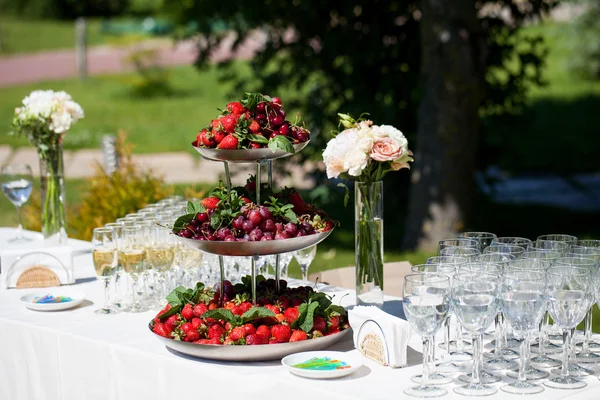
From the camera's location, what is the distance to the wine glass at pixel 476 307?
286 centimetres

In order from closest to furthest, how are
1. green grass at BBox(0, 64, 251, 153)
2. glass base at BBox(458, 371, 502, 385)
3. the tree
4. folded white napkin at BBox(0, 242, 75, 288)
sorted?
glass base at BBox(458, 371, 502, 385), folded white napkin at BBox(0, 242, 75, 288), the tree, green grass at BBox(0, 64, 251, 153)

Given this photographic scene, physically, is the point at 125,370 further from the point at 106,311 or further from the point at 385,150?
the point at 385,150

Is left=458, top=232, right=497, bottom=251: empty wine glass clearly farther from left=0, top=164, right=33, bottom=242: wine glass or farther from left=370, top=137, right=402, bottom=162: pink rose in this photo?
left=0, top=164, right=33, bottom=242: wine glass

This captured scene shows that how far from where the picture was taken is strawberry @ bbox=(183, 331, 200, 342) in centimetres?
326

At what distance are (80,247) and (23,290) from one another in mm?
903

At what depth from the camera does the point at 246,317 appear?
10.8ft

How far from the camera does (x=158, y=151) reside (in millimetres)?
14516

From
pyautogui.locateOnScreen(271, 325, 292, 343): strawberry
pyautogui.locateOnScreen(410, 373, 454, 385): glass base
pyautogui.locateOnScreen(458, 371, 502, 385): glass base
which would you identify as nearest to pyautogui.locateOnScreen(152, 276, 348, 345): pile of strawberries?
pyautogui.locateOnScreen(271, 325, 292, 343): strawberry

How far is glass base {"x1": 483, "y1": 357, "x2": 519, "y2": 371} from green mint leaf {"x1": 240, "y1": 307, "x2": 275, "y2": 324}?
0.77 meters

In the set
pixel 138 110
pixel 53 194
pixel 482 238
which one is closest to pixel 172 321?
pixel 482 238

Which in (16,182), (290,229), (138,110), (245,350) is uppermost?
(138,110)

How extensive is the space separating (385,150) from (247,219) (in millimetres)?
569

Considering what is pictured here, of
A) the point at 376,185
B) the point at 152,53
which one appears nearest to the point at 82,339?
the point at 376,185

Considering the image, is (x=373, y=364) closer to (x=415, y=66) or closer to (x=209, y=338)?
(x=209, y=338)
